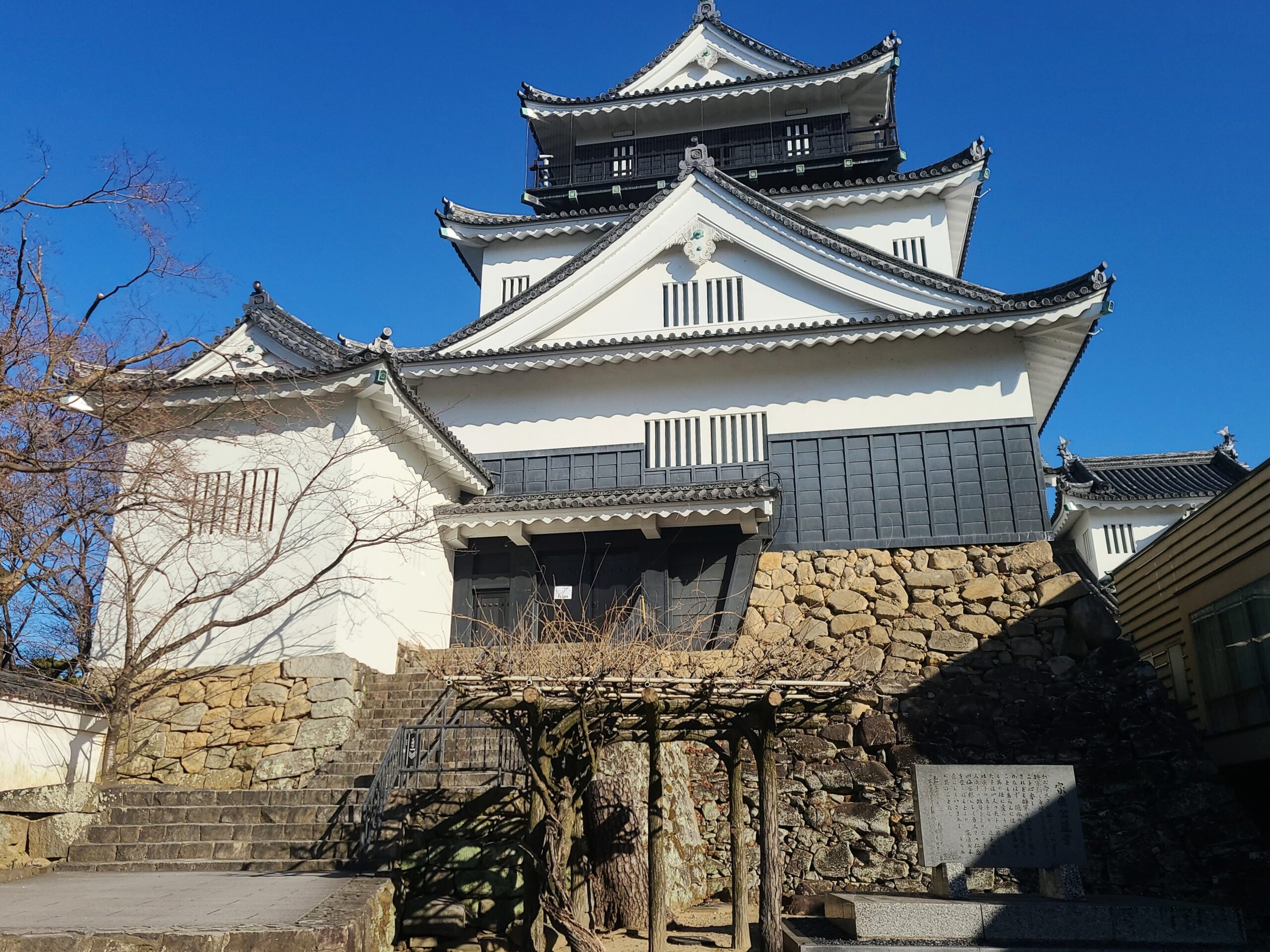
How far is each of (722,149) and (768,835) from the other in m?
19.2

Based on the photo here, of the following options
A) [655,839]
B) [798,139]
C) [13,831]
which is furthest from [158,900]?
[798,139]

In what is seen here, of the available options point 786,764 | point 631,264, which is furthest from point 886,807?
point 631,264

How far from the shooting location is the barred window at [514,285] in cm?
2216

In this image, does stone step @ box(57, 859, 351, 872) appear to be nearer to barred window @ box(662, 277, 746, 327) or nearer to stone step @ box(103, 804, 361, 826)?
stone step @ box(103, 804, 361, 826)

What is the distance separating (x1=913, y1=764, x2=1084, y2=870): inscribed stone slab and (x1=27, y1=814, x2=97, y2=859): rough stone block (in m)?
8.76

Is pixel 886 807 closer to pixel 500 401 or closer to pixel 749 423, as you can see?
pixel 749 423

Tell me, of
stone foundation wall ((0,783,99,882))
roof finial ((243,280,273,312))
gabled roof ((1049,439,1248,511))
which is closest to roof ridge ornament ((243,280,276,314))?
roof finial ((243,280,273,312))

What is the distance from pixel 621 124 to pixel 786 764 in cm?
1820

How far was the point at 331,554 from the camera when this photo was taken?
41.3 ft

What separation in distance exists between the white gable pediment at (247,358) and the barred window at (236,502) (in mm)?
1489

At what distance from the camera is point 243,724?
1184 cm

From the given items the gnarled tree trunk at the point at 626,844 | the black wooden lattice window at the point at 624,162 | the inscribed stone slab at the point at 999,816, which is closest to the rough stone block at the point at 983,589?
the inscribed stone slab at the point at 999,816

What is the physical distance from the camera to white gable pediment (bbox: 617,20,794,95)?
24.6 meters

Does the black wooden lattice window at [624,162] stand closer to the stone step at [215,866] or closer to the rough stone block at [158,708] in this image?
the rough stone block at [158,708]
